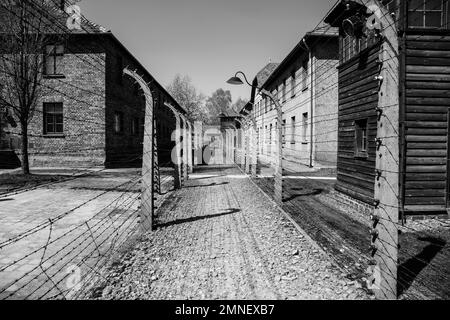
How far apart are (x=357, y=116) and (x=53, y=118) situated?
675 inches

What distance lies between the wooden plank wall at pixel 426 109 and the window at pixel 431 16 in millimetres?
355

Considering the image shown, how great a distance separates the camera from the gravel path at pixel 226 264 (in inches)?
151

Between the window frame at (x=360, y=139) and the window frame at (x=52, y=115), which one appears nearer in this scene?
the window frame at (x=360, y=139)

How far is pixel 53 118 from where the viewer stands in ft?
58.5

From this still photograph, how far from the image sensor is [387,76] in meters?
3.26

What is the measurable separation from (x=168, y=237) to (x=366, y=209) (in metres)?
5.56

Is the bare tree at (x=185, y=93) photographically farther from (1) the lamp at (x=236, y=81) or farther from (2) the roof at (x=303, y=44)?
(1) the lamp at (x=236, y=81)

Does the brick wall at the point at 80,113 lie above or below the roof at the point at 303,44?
below

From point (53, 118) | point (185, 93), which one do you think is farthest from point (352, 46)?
point (185, 93)

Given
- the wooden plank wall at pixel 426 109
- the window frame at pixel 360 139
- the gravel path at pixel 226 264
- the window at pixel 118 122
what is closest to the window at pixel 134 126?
the window at pixel 118 122

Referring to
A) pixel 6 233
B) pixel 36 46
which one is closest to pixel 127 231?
pixel 6 233

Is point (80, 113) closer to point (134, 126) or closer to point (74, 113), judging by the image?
point (74, 113)

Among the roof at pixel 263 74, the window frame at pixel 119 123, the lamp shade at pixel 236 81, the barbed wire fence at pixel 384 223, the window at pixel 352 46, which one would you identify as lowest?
the barbed wire fence at pixel 384 223
